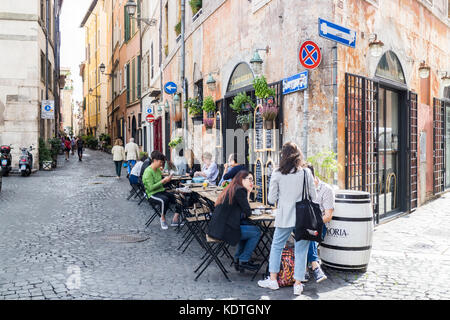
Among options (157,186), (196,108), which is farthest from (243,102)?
(196,108)

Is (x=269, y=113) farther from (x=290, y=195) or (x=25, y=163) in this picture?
(x=25, y=163)

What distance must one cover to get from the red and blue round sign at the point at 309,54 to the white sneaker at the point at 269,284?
311cm

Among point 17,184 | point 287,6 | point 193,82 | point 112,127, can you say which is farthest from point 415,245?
point 112,127

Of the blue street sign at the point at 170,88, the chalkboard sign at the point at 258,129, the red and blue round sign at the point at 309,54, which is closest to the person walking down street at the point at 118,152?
the blue street sign at the point at 170,88

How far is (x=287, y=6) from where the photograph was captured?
308 inches

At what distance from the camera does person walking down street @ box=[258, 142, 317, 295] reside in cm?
493

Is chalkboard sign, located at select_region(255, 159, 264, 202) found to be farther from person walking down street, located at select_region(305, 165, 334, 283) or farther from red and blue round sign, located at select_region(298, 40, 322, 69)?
person walking down street, located at select_region(305, 165, 334, 283)

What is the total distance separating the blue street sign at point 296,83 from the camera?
7301 millimetres

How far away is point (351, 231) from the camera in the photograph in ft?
18.2

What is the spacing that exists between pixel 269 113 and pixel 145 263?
3.53 meters

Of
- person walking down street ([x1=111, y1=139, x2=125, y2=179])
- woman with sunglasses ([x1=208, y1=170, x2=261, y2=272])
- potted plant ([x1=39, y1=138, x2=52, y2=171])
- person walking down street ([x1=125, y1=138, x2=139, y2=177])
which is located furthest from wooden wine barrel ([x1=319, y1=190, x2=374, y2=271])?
potted plant ([x1=39, y1=138, x2=52, y2=171])

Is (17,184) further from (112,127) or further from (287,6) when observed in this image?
(112,127)

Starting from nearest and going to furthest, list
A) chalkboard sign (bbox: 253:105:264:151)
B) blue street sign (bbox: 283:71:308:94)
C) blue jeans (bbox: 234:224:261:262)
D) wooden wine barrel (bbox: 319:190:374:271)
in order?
wooden wine barrel (bbox: 319:190:374:271) → blue jeans (bbox: 234:224:261:262) → blue street sign (bbox: 283:71:308:94) → chalkboard sign (bbox: 253:105:264:151)

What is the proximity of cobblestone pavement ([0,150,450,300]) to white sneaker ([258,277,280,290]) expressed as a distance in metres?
0.07
